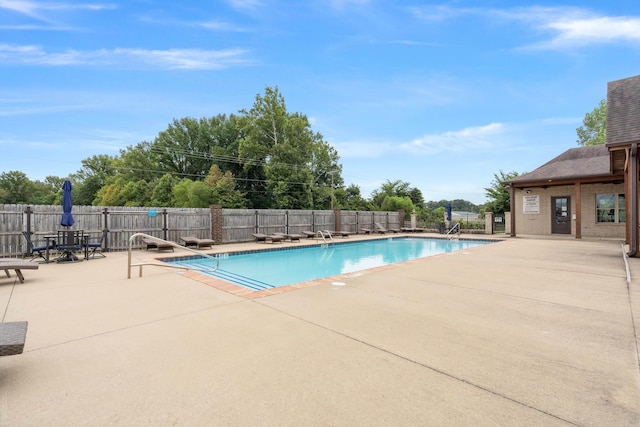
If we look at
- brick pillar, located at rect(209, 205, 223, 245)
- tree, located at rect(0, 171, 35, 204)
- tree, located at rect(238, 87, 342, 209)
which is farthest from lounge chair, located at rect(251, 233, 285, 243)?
tree, located at rect(0, 171, 35, 204)

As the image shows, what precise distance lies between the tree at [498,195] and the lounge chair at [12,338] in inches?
985

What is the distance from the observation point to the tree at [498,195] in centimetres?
2364

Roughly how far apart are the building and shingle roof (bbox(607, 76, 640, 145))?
0.09 feet

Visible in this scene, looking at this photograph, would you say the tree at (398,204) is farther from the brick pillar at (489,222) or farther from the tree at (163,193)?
the tree at (163,193)

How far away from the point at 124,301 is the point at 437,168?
33871mm

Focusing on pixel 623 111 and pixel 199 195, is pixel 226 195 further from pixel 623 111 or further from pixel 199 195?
pixel 623 111

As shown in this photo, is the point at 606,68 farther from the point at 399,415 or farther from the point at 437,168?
the point at 399,415

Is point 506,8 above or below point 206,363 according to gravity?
above

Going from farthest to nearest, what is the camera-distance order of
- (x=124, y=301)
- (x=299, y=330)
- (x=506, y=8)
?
(x=506, y=8)
(x=124, y=301)
(x=299, y=330)

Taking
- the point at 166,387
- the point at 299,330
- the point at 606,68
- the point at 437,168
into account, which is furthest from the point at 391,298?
the point at 437,168

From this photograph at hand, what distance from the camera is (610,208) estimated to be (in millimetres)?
15938

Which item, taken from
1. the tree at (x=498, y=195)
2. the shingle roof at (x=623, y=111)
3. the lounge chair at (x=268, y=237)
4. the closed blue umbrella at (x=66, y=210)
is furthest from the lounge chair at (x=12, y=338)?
the tree at (x=498, y=195)

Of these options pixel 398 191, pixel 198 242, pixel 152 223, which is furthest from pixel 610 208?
pixel 398 191

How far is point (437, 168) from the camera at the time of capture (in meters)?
34.0
